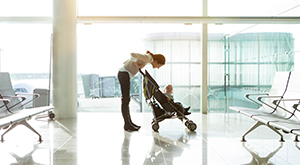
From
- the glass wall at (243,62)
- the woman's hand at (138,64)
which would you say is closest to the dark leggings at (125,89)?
the woman's hand at (138,64)

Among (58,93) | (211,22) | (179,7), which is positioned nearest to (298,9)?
(211,22)

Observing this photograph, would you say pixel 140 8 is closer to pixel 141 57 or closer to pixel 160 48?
pixel 160 48

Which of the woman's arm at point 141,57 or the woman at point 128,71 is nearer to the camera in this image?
the woman's arm at point 141,57

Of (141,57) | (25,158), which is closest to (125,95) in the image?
(141,57)

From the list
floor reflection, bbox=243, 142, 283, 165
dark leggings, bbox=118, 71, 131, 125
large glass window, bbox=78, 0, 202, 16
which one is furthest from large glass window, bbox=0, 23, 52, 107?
floor reflection, bbox=243, 142, 283, 165

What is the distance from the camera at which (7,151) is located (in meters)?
3.27

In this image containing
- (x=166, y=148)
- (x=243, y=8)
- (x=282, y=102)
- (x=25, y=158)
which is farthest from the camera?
(x=243, y=8)

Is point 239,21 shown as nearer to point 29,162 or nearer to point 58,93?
point 58,93

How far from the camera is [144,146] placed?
3.52 metres

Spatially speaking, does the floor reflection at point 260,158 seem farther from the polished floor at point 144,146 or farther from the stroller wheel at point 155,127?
the stroller wheel at point 155,127

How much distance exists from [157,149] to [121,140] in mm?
657

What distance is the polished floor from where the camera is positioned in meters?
2.93

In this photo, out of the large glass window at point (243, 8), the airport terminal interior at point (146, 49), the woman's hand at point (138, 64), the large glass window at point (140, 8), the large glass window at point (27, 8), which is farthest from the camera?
the large glass window at point (27, 8)

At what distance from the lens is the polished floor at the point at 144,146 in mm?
2930
